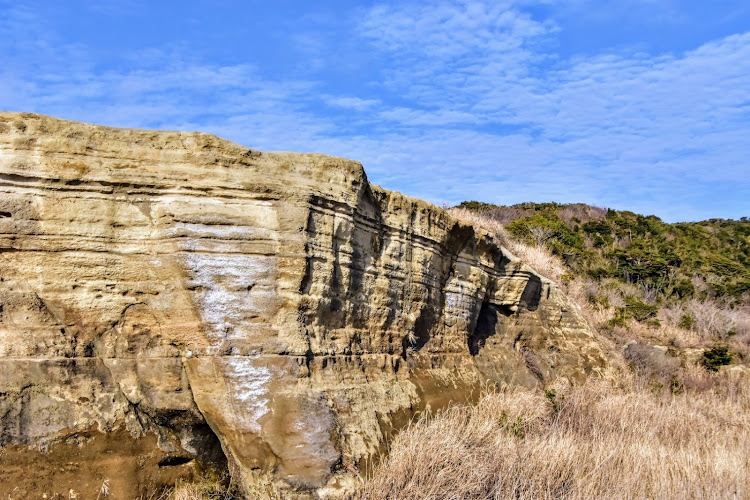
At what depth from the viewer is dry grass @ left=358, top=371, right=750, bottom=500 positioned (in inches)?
286

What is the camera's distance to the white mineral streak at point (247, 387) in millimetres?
6934

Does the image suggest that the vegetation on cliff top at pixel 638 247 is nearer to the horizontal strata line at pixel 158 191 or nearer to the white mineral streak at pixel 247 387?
the horizontal strata line at pixel 158 191

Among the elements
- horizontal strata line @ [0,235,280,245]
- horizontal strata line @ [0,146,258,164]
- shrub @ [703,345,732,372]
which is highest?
horizontal strata line @ [0,146,258,164]

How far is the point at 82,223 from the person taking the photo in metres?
7.02

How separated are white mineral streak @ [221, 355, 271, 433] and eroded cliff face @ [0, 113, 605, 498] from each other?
14 millimetres

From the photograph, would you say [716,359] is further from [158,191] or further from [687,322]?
[158,191]

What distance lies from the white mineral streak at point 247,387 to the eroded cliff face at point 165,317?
1cm

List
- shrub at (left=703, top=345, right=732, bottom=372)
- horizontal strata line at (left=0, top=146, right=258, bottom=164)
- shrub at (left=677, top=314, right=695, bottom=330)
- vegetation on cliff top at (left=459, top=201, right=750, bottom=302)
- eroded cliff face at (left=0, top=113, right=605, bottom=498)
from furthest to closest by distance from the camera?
vegetation on cliff top at (left=459, top=201, right=750, bottom=302) → shrub at (left=677, top=314, right=695, bottom=330) → shrub at (left=703, top=345, right=732, bottom=372) → horizontal strata line at (left=0, top=146, right=258, bottom=164) → eroded cliff face at (left=0, top=113, right=605, bottom=498)

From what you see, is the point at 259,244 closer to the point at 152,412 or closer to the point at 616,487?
the point at 152,412

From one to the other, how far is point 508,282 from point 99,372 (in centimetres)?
851

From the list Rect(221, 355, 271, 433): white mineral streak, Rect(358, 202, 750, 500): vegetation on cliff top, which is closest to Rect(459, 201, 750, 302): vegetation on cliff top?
Rect(358, 202, 750, 500): vegetation on cliff top

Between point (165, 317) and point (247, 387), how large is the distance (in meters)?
1.11

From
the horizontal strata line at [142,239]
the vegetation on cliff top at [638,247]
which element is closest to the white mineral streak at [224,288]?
the horizontal strata line at [142,239]

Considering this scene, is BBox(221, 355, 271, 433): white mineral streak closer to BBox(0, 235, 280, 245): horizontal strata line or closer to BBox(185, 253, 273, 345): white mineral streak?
BBox(185, 253, 273, 345): white mineral streak
